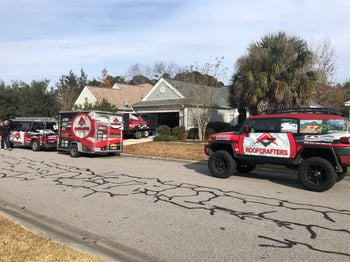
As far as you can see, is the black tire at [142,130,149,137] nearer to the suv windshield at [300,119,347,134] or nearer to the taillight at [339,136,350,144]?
the suv windshield at [300,119,347,134]

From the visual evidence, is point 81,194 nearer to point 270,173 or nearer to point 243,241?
point 243,241

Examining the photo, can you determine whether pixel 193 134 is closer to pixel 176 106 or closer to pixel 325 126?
pixel 176 106

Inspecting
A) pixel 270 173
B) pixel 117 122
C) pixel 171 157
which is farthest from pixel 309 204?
pixel 117 122

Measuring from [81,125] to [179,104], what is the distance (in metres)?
12.2

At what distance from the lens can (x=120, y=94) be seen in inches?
1795

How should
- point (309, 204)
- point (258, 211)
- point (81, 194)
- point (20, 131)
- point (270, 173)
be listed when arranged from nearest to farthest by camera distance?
point (258, 211) < point (309, 204) < point (81, 194) < point (270, 173) < point (20, 131)

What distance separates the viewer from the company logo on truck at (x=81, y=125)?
1578cm

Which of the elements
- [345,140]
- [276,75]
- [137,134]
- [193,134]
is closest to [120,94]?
[137,134]

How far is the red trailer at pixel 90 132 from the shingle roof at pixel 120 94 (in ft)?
82.1

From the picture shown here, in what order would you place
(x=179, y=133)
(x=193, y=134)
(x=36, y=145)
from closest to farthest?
(x=36, y=145) → (x=193, y=134) → (x=179, y=133)

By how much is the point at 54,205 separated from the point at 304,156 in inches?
245

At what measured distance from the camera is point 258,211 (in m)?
6.27

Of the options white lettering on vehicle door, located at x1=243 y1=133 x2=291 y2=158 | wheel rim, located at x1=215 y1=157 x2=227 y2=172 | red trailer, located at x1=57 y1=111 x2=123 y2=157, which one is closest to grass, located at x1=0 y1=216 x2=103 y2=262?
white lettering on vehicle door, located at x1=243 y1=133 x2=291 y2=158

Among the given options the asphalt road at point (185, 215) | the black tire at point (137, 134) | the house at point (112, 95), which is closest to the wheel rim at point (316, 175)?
the asphalt road at point (185, 215)
